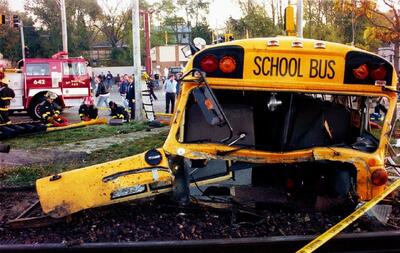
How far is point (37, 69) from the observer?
19922 millimetres

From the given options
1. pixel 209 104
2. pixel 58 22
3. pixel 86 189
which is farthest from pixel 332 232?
pixel 58 22

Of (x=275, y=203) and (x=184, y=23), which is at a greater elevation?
(x=184, y=23)

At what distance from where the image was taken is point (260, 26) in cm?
3200

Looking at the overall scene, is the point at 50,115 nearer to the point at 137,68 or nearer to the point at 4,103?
the point at 4,103

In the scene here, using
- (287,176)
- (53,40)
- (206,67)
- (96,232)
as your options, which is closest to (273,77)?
(206,67)

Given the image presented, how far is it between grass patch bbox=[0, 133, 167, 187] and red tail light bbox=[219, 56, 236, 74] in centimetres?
421

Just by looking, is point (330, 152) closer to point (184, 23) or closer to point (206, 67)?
point (206, 67)

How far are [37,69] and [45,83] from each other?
740mm

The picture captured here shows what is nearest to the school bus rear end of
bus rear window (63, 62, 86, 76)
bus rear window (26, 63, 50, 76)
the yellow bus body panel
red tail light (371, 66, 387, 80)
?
red tail light (371, 66, 387, 80)

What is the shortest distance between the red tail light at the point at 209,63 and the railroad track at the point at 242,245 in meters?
1.65

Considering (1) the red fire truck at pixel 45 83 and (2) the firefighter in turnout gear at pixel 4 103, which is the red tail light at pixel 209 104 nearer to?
(2) the firefighter in turnout gear at pixel 4 103

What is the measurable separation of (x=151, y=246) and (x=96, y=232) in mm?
837

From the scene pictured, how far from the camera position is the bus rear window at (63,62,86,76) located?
20.1 m

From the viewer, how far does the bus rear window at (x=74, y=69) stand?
20141 mm
